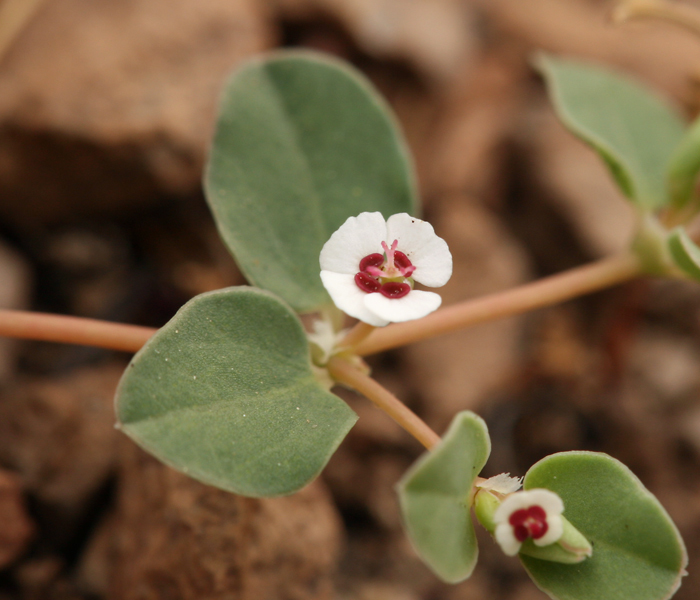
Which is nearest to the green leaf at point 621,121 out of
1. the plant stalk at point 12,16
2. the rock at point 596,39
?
the rock at point 596,39

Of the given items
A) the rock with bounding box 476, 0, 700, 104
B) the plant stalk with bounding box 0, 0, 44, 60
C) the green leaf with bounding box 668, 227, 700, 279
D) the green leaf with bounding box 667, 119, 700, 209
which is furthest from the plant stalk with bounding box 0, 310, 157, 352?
the rock with bounding box 476, 0, 700, 104

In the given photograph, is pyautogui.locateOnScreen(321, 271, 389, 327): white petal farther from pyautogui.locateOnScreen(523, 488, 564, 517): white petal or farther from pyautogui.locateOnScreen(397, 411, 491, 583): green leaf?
pyautogui.locateOnScreen(523, 488, 564, 517): white petal

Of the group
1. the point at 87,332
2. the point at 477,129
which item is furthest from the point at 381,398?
the point at 477,129

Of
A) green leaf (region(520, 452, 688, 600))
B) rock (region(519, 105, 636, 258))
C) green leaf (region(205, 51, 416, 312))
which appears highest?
green leaf (region(205, 51, 416, 312))

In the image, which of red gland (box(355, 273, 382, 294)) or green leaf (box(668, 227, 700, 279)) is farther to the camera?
green leaf (box(668, 227, 700, 279))

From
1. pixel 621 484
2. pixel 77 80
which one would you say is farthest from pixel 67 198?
pixel 621 484

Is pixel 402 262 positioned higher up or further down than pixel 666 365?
higher up

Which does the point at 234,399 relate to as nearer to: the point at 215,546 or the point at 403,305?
the point at 403,305
